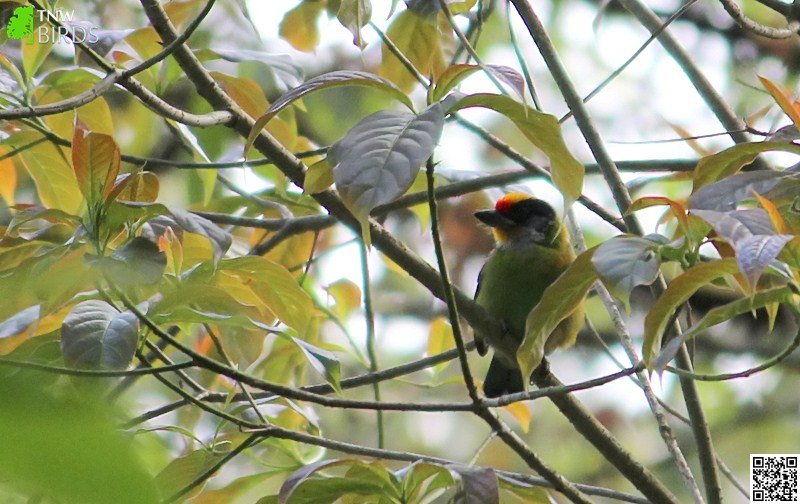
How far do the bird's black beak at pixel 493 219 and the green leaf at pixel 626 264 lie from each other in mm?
2199


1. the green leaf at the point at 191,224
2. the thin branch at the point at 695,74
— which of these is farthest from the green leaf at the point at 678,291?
the thin branch at the point at 695,74

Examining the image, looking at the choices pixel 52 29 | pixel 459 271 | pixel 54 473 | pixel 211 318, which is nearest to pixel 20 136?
pixel 52 29

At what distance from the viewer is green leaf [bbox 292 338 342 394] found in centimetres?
170

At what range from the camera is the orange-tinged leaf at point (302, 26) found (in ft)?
8.64

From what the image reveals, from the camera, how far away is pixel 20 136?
2.09m

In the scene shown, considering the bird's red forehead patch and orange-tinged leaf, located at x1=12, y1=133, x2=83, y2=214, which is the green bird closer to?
the bird's red forehead patch

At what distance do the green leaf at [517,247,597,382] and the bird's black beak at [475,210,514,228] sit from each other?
2.00 m

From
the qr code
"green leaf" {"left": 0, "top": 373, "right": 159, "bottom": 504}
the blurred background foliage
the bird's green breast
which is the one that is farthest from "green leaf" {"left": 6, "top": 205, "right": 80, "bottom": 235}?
the bird's green breast

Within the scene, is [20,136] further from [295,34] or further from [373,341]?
[373,341]

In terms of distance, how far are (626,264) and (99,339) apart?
0.86 m

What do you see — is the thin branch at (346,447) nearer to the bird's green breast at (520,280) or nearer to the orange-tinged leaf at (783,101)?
the orange-tinged leaf at (783,101)

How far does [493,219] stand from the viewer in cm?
361

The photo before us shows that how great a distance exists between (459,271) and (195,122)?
12.4 ft

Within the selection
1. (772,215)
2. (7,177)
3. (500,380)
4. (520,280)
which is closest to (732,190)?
(772,215)
